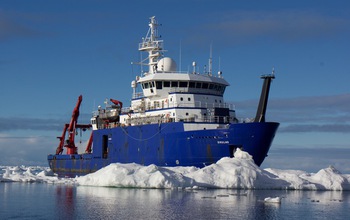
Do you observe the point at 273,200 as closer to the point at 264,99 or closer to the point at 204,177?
the point at 204,177

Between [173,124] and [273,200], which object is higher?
[173,124]

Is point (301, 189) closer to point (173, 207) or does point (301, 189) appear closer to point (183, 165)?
point (183, 165)

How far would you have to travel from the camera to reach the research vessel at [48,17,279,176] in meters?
42.9

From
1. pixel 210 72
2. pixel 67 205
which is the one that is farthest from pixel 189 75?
pixel 67 205

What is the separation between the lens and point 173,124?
45.3 m

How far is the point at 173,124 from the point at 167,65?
831 cm

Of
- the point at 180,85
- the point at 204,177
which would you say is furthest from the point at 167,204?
the point at 180,85

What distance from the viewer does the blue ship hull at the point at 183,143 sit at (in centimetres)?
4256

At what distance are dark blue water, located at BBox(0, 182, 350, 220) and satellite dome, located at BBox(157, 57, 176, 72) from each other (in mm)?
13774

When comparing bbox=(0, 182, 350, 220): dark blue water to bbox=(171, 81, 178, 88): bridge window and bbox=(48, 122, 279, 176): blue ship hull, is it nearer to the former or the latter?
bbox=(48, 122, 279, 176): blue ship hull

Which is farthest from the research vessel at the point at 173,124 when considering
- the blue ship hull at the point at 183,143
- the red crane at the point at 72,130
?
the red crane at the point at 72,130

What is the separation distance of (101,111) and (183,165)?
17249 millimetres

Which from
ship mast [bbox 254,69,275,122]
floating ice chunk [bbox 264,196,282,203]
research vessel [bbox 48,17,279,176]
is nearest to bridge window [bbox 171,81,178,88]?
research vessel [bbox 48,17,279,176]

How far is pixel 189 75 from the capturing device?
49.2 m
